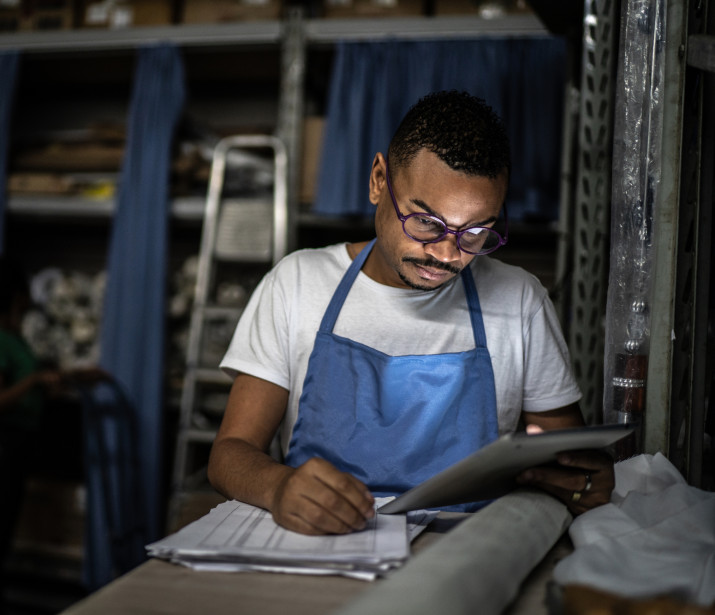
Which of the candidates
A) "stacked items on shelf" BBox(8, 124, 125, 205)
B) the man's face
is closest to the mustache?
the man's face

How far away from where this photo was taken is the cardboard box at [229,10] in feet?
10.5

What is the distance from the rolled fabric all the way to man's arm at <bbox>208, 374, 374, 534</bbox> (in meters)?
0.17

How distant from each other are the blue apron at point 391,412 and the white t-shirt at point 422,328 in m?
0.06

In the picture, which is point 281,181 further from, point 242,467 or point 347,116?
point 242,467

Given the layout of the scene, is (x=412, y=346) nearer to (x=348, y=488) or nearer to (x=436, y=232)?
(x=436, y=232)

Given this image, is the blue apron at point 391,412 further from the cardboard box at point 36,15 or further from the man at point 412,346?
the cardboard box at point 36,15

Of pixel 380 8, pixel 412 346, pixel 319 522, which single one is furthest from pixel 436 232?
pixel 380 8

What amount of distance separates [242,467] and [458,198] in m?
0.59

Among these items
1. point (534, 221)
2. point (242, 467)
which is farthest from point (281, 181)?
point (242, 467)

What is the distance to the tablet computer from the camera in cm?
83

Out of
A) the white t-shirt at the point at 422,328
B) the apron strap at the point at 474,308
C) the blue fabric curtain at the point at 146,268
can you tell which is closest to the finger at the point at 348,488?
the white t-shirt at the point at 422,328

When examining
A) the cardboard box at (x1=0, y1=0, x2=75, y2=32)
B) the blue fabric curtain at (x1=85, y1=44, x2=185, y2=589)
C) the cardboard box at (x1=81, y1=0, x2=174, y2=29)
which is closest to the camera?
the blue fabric curtain at (x1=85, y1=44, x2=185, y2=589)

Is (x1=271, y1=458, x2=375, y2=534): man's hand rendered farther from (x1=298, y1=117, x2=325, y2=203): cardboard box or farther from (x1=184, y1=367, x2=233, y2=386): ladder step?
(x1=298, y1=117, x2=325, y2=203): cardboard box

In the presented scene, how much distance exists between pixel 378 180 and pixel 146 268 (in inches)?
82.6
